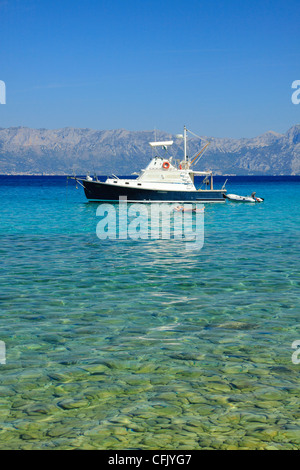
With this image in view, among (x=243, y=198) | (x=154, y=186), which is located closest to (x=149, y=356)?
(x=154, y=186)

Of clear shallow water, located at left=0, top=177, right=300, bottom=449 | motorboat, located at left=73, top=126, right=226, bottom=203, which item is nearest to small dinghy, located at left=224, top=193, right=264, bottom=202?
motorboat, located at left=73, top=126, right=226, bottom=203

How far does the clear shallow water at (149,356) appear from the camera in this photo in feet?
21.2

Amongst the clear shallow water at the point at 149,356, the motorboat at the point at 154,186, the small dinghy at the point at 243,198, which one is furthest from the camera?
the small dinghy at the point at 243,198

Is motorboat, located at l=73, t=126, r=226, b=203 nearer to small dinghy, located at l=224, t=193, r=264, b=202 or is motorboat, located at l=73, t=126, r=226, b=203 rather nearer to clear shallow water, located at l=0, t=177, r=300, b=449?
small dinghy, located at l=224, t=193, r=264, b=202

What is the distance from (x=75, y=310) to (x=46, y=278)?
419 cm

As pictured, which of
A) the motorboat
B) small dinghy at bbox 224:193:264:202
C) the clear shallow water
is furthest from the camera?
small dinghy at bbox 224:193:264:202

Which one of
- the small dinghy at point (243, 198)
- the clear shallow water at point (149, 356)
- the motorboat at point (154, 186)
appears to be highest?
the motorboat at point (154, 186)

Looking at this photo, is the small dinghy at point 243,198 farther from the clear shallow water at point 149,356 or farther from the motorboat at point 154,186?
the clear shallow water at point 149,356

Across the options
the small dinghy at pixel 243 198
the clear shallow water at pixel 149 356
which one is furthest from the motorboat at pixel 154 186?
the clear shallow water at pixel 149 356

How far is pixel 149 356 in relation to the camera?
896 cm

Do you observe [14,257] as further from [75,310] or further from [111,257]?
[75,310]

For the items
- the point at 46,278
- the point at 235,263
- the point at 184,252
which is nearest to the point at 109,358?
the point at 46,278

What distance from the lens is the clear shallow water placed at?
254 inches
